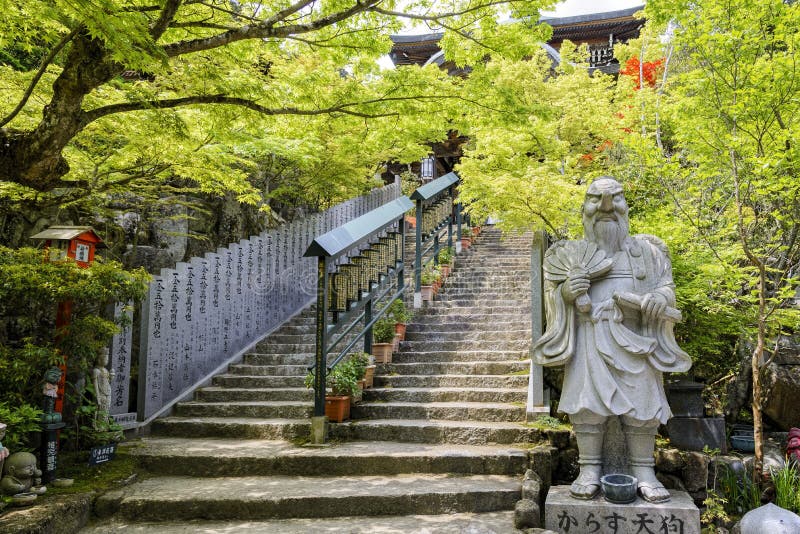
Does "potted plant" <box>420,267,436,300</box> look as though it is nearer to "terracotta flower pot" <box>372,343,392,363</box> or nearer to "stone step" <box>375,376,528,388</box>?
"terracotta flower pot" <box>372,343,392,363</box>

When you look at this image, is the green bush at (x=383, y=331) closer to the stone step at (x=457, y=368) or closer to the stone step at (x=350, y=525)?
the stone step at (x=457, y=368)

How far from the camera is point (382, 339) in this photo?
7.75 m

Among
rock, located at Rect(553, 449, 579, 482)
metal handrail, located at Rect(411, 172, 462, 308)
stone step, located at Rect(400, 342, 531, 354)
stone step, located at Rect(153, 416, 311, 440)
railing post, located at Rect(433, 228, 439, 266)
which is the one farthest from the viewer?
railing post, located at Rect(433, 228, 439, 266)

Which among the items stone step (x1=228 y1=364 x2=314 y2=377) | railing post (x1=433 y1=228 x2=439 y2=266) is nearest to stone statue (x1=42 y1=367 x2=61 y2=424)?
stone step (x1=228 y1=364 x2=314 y2=377)

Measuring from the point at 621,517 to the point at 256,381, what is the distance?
16.8 feet

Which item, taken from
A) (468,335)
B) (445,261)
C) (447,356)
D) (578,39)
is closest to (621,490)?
(447,356)

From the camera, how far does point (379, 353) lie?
758 cm

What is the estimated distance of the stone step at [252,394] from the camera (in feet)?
23.4

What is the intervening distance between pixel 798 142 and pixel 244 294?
7.33 m

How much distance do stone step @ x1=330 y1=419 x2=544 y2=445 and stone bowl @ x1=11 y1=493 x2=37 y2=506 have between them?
2.75 meters

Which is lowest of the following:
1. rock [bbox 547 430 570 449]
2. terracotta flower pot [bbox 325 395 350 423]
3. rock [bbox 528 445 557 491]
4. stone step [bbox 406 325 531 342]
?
rock [bbox 528 445 557 491]

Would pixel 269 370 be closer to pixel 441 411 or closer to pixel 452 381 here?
pixel 452 381

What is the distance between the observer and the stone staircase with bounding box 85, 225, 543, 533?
15.1 ft

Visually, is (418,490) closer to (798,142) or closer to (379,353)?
(379,353)
